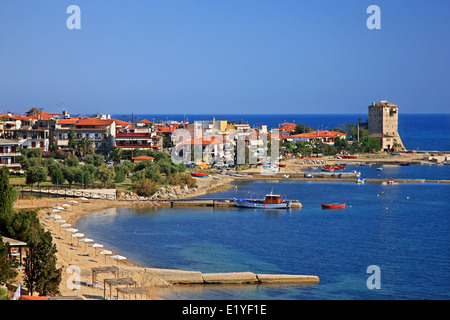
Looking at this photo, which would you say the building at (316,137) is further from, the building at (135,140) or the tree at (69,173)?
the tree at (69,173)

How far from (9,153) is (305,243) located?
27108 mm

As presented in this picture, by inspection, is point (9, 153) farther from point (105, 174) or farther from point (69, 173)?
point (105, 174)

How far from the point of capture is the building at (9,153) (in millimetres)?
44188

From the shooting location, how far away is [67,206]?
1481 inches

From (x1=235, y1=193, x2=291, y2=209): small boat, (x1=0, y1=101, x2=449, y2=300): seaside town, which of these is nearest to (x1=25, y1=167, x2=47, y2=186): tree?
(x1=0, y1=101, x2=449, y2=300): seaside town

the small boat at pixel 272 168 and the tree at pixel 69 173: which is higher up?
the tree at pixel 69 173

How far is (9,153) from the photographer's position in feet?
147

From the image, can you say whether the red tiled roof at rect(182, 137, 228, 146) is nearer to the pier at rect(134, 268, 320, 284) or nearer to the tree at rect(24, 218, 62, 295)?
the pier at rect(134, 268, 320, 284)

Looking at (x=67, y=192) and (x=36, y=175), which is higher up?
(x=36, y=175)

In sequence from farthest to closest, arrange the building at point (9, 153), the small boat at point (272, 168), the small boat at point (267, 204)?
the small boat at point (272, 168) → the building at point (9, 153) → the small boat at point (267, 204)

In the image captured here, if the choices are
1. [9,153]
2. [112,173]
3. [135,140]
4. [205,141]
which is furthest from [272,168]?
[9,153]

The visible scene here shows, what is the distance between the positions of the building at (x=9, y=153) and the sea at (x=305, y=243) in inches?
460

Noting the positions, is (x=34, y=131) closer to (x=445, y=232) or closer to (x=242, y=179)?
(x=242, y=179)

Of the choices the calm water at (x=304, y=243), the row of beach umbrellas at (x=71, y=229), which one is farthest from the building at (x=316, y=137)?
the row of beach umbrellas at (x=71, y=229)
